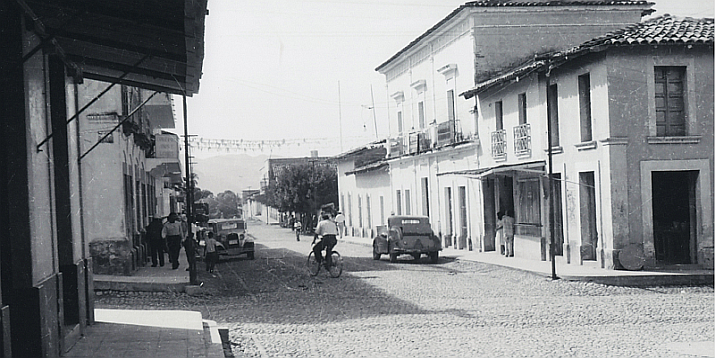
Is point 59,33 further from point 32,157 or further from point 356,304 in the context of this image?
point 356,304

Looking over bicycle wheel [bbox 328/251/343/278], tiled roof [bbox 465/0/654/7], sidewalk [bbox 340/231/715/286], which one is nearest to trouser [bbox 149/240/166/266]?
A: bicycle wheel [bbox 328/251/343/278]

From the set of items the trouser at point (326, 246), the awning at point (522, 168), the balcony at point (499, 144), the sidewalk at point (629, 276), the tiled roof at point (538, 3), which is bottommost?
the sidewalk at point (629, 276)

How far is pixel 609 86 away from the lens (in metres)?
18.9

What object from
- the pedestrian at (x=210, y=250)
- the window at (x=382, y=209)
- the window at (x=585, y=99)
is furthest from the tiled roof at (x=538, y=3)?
the window at (x=382, y=209)

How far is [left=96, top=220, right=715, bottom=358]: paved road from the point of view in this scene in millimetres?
9820

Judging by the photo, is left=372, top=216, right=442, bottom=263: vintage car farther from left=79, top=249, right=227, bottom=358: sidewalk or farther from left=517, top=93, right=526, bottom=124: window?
left=79, top=249, right=227, bottom=358: sidewalk

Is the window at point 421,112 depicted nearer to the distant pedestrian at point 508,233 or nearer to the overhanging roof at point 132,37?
the distant pedestrian at point 508,233

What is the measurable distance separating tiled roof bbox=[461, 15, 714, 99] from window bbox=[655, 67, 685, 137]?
0.79 meters

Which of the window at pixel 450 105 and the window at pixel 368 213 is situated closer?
the window at pixel 450 105

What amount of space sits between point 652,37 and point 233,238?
14951mm

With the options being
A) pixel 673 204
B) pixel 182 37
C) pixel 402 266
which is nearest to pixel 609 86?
pixel 673 204

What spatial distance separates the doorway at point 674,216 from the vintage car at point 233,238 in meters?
13.0

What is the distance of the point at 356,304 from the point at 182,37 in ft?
22.0

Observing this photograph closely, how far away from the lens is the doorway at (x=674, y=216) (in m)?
19.3
